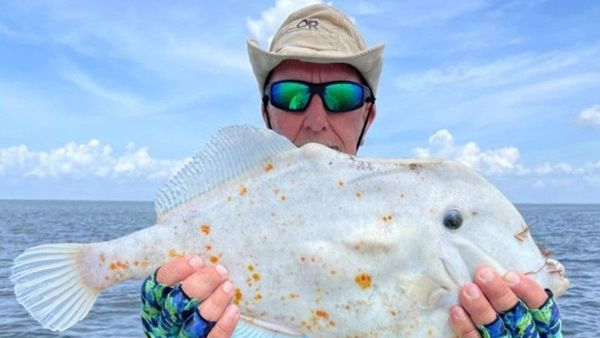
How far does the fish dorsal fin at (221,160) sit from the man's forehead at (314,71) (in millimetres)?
987

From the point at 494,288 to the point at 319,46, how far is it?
1.92 m

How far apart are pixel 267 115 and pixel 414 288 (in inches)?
74.0

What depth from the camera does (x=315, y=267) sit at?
306 cm

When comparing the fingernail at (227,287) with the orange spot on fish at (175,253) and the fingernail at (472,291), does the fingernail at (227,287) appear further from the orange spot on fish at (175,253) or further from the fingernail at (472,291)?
the fingernail at (472,291)

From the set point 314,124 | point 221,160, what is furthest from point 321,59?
A: point 221,160

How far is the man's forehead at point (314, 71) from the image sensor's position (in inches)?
165

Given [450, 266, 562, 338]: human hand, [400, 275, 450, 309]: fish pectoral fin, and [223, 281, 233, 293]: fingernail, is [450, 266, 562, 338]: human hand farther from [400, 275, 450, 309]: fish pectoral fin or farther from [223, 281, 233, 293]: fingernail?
[223, 281, 233, 293]: fingernail

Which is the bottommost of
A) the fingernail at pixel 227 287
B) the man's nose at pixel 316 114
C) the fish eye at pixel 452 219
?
the fingernail at pixel 227 287

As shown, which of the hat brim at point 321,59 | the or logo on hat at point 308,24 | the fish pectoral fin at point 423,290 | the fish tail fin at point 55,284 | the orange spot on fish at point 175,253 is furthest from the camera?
the or logo on hat at point 308,24

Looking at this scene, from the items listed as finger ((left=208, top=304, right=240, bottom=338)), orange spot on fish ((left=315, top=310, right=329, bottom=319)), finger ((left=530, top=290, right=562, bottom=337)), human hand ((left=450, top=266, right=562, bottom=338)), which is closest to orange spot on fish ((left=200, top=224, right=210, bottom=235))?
finger ((left=208, top=304, right=240, bottom=338))

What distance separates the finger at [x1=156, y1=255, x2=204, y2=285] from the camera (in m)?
3.12

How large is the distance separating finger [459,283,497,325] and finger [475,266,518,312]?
0.09ft

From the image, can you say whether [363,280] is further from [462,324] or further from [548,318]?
[548,318]

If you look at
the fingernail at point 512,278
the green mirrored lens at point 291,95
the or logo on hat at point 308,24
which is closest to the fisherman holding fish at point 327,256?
the fingernail at point 512,278
